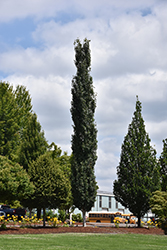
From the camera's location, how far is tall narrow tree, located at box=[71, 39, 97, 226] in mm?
26502

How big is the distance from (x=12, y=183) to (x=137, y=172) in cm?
1275

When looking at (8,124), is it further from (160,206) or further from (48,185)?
(160,206)

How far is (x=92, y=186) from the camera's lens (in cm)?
2673

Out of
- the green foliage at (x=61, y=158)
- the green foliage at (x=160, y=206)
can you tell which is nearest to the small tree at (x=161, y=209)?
the green foliage at (x=160, y=206)

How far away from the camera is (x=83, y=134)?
2759 centimetres

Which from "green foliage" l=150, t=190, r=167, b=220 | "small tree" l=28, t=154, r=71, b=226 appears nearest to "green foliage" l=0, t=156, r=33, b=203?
"small tree" l=28, t=154, r=71, b=226

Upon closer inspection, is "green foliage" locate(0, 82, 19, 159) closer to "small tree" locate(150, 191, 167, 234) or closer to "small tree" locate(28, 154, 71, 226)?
"small tree" locate(28, 154, 71, 226)

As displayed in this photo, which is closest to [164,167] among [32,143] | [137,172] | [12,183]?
[137,172]

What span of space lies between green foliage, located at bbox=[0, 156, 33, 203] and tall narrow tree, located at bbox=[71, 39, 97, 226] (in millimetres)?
6013

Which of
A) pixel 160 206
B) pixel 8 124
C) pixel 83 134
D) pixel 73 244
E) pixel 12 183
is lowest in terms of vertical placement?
pixel 73 244

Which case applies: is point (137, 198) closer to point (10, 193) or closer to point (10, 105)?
point (10, 193)

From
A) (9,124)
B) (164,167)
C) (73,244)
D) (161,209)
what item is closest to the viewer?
(73,244)

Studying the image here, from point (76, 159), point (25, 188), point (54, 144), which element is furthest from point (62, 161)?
point (25, 188)

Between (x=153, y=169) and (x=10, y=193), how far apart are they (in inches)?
546
